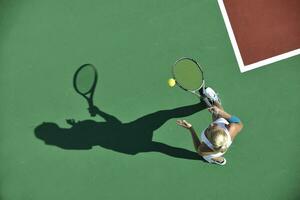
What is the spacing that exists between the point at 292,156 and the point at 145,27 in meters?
3.90

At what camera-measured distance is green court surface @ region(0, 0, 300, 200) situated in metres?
7.74

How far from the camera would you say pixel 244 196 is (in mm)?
7637

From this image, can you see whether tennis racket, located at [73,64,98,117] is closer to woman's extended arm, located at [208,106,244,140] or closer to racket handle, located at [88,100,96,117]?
racket handle, located at [88,100,96,117]

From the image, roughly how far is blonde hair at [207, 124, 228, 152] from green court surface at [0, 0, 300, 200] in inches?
63.6

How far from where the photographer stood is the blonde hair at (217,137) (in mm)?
6117

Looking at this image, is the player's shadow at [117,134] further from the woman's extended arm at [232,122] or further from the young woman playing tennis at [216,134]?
the woman's extended arm at [232,122]

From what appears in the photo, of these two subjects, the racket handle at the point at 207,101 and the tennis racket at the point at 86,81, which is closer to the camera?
the racket handle at the point at 207,101

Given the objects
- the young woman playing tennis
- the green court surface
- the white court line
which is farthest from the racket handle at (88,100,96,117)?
the white court line

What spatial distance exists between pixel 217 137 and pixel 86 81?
3436 mm

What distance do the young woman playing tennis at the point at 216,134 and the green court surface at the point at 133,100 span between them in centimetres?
56

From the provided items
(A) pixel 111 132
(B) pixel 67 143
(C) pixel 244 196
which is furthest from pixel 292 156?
(B) pixel 67 143

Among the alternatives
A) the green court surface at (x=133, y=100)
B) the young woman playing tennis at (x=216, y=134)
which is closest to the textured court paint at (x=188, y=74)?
the young woman playing tennis at (x=216, y=134)

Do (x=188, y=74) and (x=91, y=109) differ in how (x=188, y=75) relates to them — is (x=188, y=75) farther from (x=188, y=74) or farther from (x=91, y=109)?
(x=91, y=109)

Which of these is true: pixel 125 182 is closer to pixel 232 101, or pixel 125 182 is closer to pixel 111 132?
pixel 111 132
